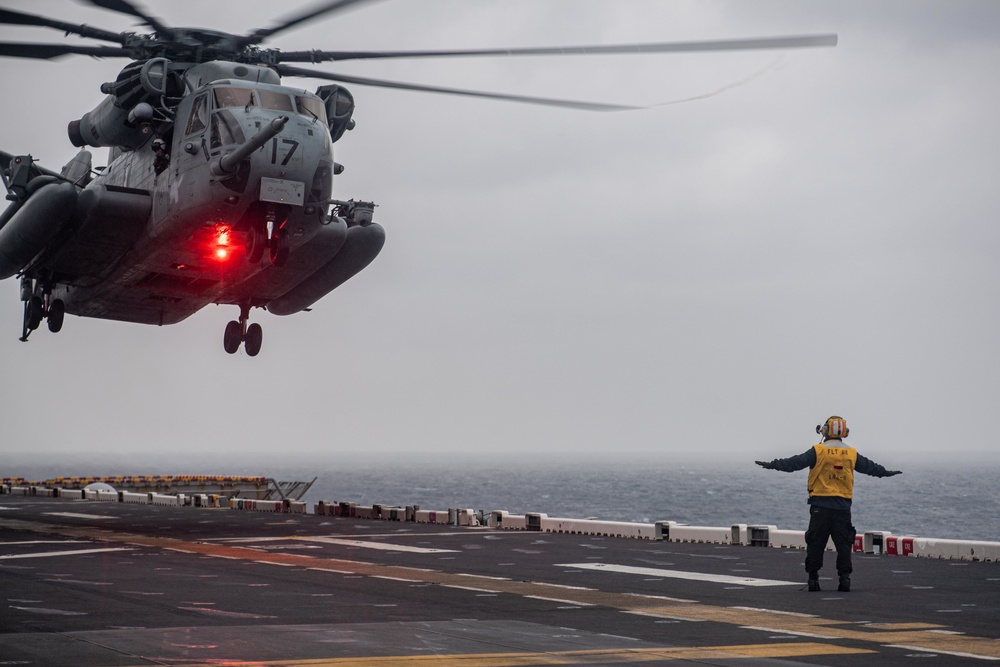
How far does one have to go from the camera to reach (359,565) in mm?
18875

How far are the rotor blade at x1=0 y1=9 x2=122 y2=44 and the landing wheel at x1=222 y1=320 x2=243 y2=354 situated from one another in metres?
9.18

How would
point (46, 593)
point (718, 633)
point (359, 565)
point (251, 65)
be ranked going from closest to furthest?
point (718, 633) < point (46, 593) < point (359, 565) < point (251, 65)

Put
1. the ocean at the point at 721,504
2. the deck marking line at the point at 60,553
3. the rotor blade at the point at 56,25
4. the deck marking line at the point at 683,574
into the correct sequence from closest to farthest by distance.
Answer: the deck marking line at the point at 683,574 < the deck marking line at the point at 60,553 < the rotor blade at the point at 56,25 < the ocean at the point at 721,504

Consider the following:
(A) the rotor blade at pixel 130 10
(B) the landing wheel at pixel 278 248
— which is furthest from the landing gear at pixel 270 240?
(A) the rotor blade at pixel 130 10

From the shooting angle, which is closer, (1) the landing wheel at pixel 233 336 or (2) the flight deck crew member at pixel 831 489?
(2) the flight deck crew member at pixel 831 489

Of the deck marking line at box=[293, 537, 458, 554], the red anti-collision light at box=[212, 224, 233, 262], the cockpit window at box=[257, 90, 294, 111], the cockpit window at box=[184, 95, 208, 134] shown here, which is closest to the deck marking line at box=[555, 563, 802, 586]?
the deck marking line at box=[293, 537, 458, 554]

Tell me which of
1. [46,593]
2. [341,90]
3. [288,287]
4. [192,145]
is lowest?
[46,593]

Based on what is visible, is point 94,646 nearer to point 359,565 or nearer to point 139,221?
point 359,565

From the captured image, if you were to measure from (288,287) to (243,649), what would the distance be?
70.0 feet

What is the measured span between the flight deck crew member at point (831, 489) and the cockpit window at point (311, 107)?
528 inches

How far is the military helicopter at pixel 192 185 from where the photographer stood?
77.5 ft

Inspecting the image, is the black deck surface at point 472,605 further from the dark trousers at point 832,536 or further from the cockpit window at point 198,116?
the cockpit window at point 198,116

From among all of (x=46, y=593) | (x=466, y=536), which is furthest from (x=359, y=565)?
(x=466, y=536)

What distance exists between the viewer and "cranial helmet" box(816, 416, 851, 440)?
Answer: 50.7ft
